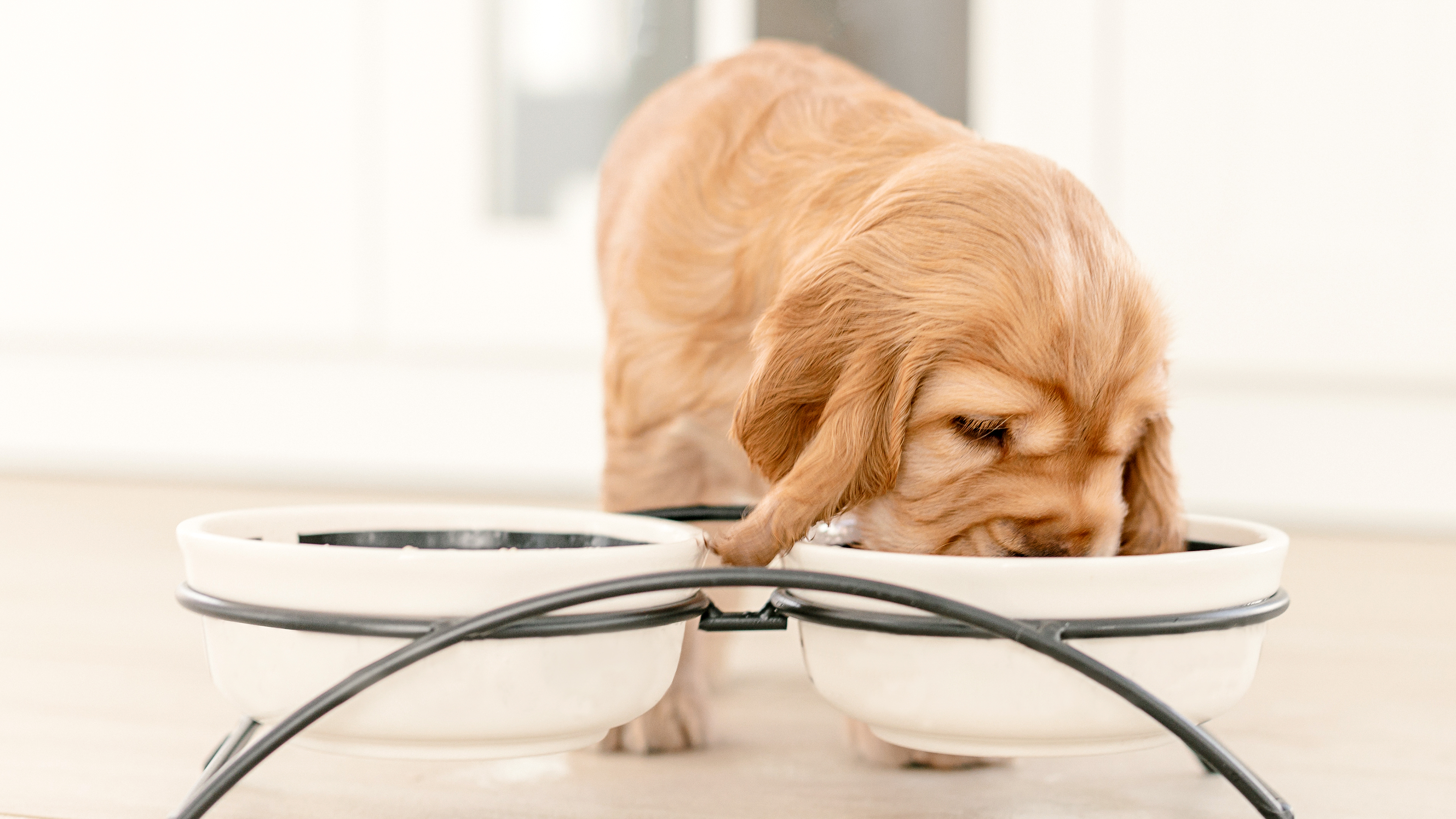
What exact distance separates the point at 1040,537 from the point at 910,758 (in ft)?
1.35

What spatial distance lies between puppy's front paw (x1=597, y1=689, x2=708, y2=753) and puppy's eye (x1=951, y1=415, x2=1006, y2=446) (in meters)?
0.54

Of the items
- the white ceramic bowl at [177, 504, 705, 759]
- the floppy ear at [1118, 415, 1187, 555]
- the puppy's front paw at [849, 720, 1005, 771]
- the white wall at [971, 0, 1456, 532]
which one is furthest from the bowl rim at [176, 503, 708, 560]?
the white wall at [971, 0, 1456, 532]

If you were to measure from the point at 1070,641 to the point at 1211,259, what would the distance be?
337 centimetres

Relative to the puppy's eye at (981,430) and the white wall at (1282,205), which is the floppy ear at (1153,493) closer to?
the puppy's eye at (981,430)

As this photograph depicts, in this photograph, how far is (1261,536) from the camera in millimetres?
1300

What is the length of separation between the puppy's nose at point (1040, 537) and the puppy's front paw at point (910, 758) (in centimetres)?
36

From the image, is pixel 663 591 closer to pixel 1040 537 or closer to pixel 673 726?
pixel 1040 537

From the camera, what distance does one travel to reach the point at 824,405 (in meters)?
1.38

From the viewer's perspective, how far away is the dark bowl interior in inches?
52.8

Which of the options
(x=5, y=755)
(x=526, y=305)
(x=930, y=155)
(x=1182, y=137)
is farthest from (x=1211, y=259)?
(x=5, y=755)

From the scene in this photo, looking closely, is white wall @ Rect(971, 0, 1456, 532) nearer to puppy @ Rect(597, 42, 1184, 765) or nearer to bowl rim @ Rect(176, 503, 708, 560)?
puppy @ Rect(597, 42, 1184, 765)

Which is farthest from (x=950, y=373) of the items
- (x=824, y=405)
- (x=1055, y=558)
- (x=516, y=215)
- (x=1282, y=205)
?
(x=516, y=215)

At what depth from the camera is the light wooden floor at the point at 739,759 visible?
4.47ft

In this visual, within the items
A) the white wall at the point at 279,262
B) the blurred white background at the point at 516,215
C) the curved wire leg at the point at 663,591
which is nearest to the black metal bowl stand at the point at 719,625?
the curved wire leg at the point at 663,591
